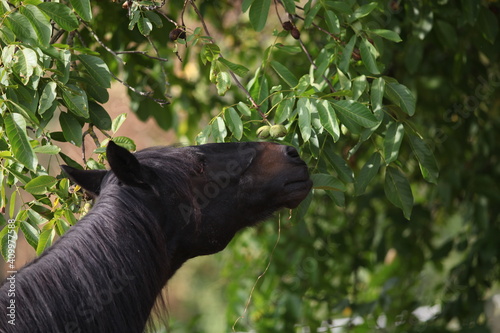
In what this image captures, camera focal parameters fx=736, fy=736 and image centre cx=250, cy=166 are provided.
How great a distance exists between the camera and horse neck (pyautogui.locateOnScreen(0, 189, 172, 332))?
214 cm

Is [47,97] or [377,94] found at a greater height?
[47,97]

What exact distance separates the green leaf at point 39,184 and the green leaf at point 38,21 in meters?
Answer: 0.48

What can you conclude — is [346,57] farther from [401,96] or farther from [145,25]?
[145,25]

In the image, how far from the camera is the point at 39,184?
8.53ft

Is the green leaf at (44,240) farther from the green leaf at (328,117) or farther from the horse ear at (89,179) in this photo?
the green leaf at (328,117)

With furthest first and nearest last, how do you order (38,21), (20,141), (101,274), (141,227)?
(38,21) → (20,141) → (141,227) → (101,274)

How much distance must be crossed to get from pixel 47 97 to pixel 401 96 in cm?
132

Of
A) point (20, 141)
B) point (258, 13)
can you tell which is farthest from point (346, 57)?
point (20, 141)

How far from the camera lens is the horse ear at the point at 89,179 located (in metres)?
2.56

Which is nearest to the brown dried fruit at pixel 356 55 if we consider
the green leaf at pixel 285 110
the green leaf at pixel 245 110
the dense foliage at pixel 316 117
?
the dense foliage at pixel 316 117

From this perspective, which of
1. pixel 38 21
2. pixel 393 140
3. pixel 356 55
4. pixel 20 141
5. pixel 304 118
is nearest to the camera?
pixel 20 141

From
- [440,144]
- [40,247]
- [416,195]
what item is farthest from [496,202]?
[40,247]

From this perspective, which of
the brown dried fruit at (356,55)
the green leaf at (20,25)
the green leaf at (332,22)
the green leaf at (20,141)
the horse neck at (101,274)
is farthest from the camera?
the brown dried fruit at (356,55)

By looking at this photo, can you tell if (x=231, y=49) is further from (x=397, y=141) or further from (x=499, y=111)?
(x=397, y=141)
